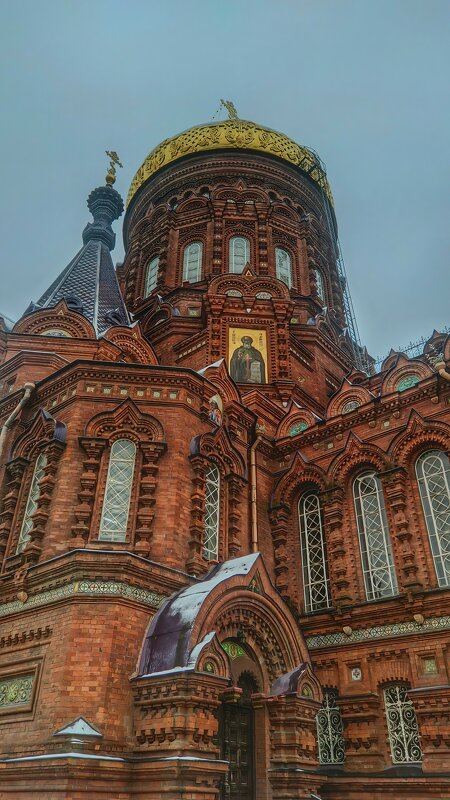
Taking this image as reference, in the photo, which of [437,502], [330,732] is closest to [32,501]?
[330,732]

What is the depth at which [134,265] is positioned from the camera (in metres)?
22.2

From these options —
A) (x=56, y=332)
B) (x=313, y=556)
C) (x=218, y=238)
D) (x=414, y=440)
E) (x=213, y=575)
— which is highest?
(x=218, y=238)

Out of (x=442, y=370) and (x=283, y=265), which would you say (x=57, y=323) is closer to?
(x=283, y=265)

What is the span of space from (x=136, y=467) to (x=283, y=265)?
12.1m

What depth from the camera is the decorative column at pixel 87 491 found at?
9.42 metres

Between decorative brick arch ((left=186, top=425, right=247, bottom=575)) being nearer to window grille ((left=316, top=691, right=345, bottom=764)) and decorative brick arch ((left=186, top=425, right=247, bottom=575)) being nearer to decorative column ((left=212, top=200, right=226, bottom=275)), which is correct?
window grille ((left=316, top=691, right=345, bottom=764))

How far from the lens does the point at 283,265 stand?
67.9 ft

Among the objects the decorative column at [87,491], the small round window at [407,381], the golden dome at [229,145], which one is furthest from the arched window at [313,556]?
the golden dome at [229,145]

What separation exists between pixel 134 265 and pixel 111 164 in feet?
17.2

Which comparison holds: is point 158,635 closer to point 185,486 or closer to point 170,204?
point 185,486

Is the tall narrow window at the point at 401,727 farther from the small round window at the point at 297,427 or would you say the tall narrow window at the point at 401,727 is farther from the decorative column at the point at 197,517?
the small round window at the point at 297,427

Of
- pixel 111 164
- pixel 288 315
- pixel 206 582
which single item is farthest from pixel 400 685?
pixel 111 164

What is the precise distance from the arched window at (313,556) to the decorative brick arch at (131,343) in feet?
17.0

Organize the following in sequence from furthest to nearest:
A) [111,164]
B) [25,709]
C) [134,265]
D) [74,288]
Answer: [111,164]
[134,265]
[74,288]
[25,709]
